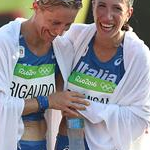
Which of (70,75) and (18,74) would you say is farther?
(70,75)

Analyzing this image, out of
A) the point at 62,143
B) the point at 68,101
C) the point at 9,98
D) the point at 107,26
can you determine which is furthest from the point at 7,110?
the point at 107,26

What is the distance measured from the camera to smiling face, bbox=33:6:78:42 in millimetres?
2840

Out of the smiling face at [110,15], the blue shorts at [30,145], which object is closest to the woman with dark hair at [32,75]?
the blue shorts at [30,145]

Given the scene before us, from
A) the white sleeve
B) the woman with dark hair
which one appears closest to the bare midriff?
the woman with dark hair

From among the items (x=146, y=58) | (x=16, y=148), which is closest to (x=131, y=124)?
(x=146, y=58)

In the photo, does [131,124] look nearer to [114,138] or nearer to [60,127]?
[114,138]

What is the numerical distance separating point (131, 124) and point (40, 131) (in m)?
0.55

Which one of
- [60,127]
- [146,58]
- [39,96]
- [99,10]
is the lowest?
[60,127]

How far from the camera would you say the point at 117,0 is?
9.83 ft

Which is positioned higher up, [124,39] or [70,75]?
[124,39]

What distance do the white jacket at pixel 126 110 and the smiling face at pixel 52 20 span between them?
1.42ft

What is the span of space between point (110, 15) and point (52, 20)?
1.21ft

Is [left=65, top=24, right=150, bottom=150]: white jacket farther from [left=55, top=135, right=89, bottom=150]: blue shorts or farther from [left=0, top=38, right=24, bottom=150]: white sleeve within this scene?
[left=0, top=38, right=24, bottom=150]: white sleeve

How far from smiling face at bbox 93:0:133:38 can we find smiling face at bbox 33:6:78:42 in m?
0.18
